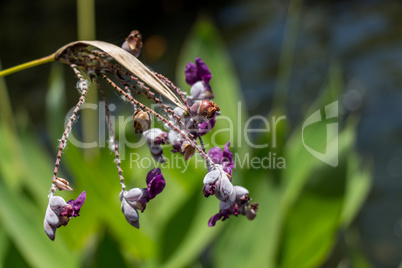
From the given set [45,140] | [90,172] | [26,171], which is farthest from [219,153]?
[45,140]

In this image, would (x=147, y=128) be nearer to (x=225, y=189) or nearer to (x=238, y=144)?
(x=225, y=189)

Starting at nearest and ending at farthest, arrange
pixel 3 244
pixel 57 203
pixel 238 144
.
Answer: pixel 57 203, pixel 3 244, pixel 238 144

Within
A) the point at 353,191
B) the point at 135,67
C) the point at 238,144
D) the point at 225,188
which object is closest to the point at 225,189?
the point at 225,188

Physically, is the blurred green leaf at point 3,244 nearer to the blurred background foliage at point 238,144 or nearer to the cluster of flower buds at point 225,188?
the blurred background foliage at point 238,144

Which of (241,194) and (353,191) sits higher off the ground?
(241,194)

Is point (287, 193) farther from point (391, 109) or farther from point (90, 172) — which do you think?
point (391, 109)

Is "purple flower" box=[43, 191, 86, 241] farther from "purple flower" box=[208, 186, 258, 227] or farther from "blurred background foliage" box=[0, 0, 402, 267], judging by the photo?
"blurred background foliage" box=[0, 0, 402, 267]

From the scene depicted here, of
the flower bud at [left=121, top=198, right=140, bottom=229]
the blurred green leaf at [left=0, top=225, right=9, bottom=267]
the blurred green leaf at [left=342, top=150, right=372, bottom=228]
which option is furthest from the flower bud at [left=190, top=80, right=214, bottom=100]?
the blurred green leaf at [left=342, top=150, right=372, bottom=228]

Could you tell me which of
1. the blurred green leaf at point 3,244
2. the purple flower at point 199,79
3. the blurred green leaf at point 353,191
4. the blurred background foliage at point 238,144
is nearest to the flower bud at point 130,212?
the purple flower at point 199,79
